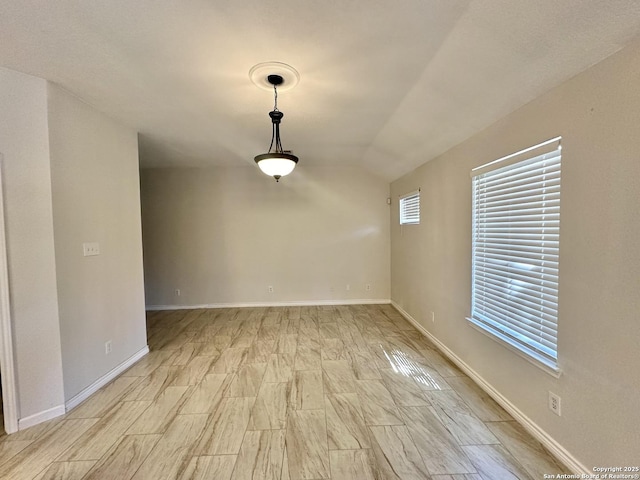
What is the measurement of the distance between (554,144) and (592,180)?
0.34 m

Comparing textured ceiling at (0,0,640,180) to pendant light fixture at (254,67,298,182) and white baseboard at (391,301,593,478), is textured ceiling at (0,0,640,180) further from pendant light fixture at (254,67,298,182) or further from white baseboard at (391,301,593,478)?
white baseboard at (391,301,593,478)

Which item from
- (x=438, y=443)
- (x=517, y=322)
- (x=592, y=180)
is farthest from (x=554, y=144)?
(x=438, y=443)

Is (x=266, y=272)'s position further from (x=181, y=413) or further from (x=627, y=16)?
(x=627, y=16)

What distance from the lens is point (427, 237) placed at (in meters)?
3.41

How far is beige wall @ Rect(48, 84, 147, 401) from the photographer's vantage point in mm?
2066

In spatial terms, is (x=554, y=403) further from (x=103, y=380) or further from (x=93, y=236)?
(x=93, y=236)

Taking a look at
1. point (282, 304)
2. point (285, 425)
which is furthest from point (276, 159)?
point (282, 304)

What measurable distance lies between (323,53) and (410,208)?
2847mm

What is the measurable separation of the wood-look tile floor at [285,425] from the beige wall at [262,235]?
1.84 meters

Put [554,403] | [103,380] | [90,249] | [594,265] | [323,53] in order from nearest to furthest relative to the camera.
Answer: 1. [594,265]
2. [554,403]
3. [323,53]
4. [90,249]
5. [103,380]

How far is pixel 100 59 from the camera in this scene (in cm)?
176

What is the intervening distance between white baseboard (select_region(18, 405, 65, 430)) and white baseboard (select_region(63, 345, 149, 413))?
55 mm

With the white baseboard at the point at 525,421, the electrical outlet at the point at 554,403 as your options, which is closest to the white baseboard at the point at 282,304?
the white baseboard at the point at 525,421

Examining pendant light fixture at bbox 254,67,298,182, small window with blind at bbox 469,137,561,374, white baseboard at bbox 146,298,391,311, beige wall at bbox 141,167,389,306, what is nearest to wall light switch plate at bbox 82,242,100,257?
pendant light fixture at bbox 254,67,298,182
